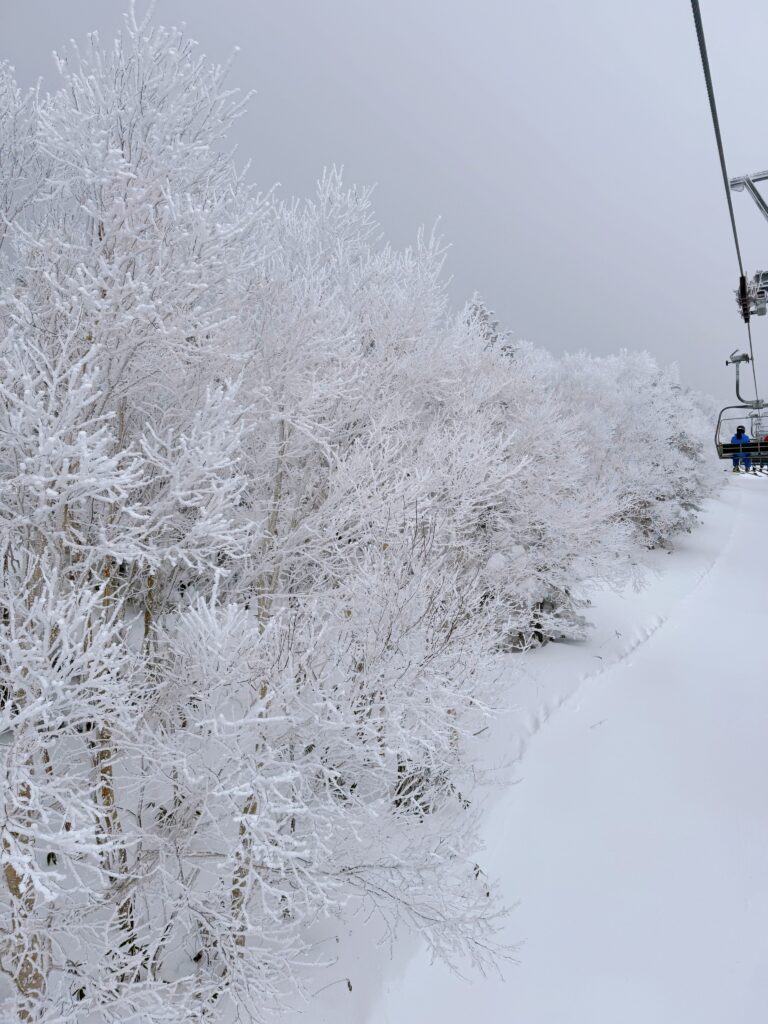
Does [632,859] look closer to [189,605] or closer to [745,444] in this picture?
[189,605]

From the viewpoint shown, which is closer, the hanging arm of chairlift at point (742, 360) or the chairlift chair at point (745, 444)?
the hanging arm of chairlift at point (742, 360)

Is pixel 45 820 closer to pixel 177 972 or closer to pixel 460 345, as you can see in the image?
pixel 177 972

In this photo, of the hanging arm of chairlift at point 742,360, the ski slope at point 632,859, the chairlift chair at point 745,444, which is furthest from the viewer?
the chairlift chair at point 745,444

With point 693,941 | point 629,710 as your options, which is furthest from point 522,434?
point 693,941

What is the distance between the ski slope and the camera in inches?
267

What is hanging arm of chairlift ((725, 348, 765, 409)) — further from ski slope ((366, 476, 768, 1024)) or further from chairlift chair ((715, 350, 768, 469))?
ski slope ((366, 476, 768, 1024))

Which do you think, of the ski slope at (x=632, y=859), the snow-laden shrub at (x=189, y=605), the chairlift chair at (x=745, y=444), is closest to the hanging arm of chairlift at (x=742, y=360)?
the chairlift chair at (x=745, y=444)

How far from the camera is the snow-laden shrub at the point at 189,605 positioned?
191 inches

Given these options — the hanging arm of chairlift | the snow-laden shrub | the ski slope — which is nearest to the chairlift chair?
the hanging arm of chairlift

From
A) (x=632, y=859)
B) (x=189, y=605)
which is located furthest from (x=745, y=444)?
(x=189, y=605)

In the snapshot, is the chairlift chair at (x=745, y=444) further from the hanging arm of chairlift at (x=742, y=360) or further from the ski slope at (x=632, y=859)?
the ski slope at (x=632, y=859)

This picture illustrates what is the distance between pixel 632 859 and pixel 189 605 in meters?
7.21

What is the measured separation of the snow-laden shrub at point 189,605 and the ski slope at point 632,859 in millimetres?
694

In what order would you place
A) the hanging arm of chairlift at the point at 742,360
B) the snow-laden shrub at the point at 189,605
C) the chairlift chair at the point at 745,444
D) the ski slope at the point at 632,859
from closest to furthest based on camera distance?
the snow-laden shrub at the point at 189,605, the ski slope at the point at 632,859, the hanging arm of chairlift at the point at 742,360, the chairlift chair at the point at 745,444
